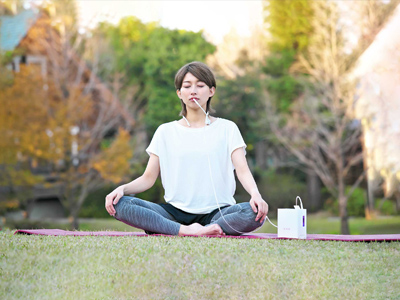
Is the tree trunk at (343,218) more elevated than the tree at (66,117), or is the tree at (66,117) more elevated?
the tree at (66,117)

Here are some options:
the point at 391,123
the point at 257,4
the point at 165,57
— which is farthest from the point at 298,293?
the point at 257,4

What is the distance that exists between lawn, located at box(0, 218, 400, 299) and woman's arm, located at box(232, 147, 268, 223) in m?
0.22

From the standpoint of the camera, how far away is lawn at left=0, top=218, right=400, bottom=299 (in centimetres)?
247

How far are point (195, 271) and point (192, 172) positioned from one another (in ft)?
3.23

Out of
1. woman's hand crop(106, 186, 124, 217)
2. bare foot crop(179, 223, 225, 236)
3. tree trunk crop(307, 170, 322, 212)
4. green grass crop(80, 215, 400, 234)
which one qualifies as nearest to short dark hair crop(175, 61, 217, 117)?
woman's hand crop(106, 186, 124, 217)

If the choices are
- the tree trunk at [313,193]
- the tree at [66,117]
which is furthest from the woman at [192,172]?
the tree trunk at [313,193]

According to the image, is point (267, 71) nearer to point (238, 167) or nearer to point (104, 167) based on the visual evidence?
point (104, 167)

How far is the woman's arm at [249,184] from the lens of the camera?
3.13 meters

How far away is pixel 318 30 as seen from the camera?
42.0ft

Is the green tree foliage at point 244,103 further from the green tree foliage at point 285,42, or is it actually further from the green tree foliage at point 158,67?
the green tree foliage at point 158,67

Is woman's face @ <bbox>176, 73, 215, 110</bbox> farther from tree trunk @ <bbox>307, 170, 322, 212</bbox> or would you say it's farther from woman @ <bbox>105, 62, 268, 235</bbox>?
tree trunk @ <bbox>307, 170, 322, 212</bbox>

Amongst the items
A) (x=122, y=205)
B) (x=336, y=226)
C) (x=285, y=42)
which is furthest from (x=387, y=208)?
(x=122, y=205)

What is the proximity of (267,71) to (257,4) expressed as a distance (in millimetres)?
2186

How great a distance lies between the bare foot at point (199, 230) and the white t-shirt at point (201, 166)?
0.20 meters
